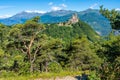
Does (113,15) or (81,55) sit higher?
(113,15)

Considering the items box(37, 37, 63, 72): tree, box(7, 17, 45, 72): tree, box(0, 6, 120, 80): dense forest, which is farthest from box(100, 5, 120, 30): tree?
box(37, 37, 63, 72): tree

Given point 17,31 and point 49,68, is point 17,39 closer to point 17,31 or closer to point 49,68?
point 17,31

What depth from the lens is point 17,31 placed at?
36031 millimetres

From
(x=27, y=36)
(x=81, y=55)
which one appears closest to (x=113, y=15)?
(x=27, y=36)

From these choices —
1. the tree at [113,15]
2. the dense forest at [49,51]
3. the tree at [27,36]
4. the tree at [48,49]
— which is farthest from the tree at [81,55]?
the tree at [113,15]

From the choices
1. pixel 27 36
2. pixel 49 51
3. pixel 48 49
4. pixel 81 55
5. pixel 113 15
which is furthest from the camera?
pixel 81 55

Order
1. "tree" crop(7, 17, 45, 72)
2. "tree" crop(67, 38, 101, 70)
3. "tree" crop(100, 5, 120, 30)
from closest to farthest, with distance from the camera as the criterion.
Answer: "tree" crop(100, 5, 120, 30) < "tree" crop(7, 17, 45, 72) < "tree" crop(67, 38, 101, 70)

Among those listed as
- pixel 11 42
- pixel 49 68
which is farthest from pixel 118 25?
pixel 49 68

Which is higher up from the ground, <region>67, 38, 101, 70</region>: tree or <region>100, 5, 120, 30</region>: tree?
<region>100, 5, 120, 30</region>: tree

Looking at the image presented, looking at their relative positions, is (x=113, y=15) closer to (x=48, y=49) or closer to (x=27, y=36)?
(x=27, y=36)

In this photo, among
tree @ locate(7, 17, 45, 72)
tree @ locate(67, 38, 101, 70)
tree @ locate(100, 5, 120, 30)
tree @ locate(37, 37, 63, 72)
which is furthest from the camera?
tree @ locate(67, 38, 101, 70)

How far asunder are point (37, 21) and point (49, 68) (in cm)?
1474

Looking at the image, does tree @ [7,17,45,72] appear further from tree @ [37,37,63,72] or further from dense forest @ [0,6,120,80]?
tree @ [37,37,63,72]

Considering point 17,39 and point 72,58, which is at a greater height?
point 17,39
